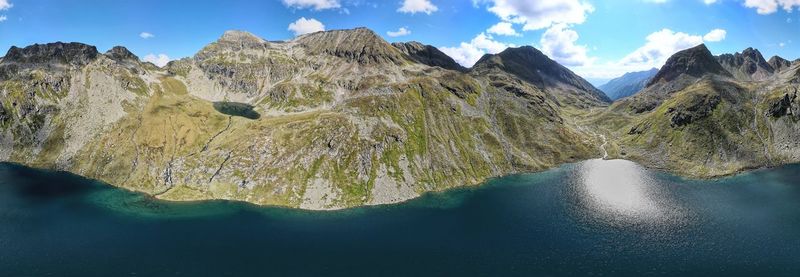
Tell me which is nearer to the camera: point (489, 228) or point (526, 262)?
point (526, 262)

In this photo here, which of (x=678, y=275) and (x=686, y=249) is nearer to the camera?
(x=678, y=275)

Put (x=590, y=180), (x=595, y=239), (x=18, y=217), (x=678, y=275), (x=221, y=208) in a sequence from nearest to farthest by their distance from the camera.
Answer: (x=678, y=275), (x=595, y=239), (x=18, y=217), (x=221, y=208), (x=590, y=180)

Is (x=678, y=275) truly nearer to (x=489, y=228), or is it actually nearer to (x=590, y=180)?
(x=489, y=228)

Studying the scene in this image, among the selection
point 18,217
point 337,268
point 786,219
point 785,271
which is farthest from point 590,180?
point 18,217

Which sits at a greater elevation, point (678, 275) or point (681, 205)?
point (681, 205)

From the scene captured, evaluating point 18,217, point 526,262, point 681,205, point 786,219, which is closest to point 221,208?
point 18,217

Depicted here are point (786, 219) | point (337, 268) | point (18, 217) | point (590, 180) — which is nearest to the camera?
point (337, 268)

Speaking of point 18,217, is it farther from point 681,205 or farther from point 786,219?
point 786,219
